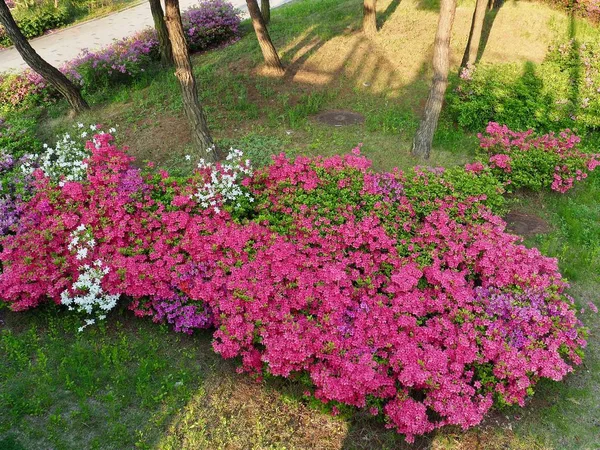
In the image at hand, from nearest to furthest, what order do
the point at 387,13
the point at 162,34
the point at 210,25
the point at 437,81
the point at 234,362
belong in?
the point at 234,362, the point at 437,81, the point at 162,34, the point at 387,13, the point at 210,25

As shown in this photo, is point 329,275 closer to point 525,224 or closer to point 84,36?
point 525,224

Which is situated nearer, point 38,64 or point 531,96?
point 38,64

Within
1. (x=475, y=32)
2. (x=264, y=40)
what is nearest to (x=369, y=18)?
(x=475, y=32)

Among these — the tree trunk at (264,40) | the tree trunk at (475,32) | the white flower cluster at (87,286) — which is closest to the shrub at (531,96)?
the tree trunk at (475,32)

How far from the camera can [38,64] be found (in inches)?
352

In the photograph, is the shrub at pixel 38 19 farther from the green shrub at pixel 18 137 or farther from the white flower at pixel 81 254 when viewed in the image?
the white flower at pixel 81 254

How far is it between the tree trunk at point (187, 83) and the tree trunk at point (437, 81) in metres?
3.85

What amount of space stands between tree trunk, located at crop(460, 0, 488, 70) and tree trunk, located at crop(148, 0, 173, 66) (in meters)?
7.59

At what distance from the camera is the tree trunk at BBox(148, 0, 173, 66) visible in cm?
1117

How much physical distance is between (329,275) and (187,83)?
4.41 metres

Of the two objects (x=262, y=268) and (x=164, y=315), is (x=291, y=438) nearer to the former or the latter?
(x=262, y=268)

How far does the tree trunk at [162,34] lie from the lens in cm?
1117

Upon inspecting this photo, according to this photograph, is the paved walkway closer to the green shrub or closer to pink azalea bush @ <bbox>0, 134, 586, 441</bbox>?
the green shrub

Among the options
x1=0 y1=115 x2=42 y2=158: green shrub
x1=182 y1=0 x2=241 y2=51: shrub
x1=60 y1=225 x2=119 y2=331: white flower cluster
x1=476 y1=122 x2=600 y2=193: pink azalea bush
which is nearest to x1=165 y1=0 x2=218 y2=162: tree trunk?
x1=60 y1=225 x2=119 y2=331: white flower cluster
